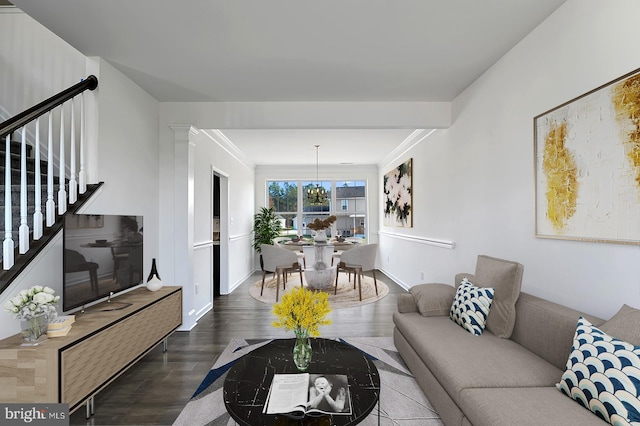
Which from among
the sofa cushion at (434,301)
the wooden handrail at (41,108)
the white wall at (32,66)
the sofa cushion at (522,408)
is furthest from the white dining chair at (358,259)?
the white wall at (32,66)

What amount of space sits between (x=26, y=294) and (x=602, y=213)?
3388 mm

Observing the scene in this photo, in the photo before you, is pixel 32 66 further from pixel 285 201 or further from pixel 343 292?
pixel 285 201

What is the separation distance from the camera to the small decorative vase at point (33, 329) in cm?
164

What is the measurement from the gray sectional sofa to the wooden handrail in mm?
3014

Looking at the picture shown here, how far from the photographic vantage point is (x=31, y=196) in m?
2.47

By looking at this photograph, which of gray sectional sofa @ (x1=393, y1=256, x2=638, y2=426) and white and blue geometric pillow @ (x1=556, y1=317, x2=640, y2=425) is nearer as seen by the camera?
white and blue geometric pillow @ (x1=556, y1=317, x2=640, y2=425)

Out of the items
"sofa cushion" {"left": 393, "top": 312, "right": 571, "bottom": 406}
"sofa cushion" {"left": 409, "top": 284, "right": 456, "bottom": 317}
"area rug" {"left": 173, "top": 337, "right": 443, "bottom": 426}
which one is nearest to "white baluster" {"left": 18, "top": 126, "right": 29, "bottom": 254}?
"area rug" {"left": 173, "top": 337, "right": 443, "bottom": 426}

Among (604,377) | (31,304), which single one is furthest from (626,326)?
(31,304)

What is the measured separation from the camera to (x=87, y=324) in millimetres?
1962

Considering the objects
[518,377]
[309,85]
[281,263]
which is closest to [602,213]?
[518,377]

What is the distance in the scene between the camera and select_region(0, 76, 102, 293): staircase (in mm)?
1839

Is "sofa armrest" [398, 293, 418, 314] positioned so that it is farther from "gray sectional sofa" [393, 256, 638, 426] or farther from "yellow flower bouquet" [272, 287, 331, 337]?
"yellow flower bouquet" [272, 287, 331, 337]

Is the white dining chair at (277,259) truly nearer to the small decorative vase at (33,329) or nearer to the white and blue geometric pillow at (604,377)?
the small decorative vase at (33,329)

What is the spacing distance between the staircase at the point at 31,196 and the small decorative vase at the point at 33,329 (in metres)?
0.33
